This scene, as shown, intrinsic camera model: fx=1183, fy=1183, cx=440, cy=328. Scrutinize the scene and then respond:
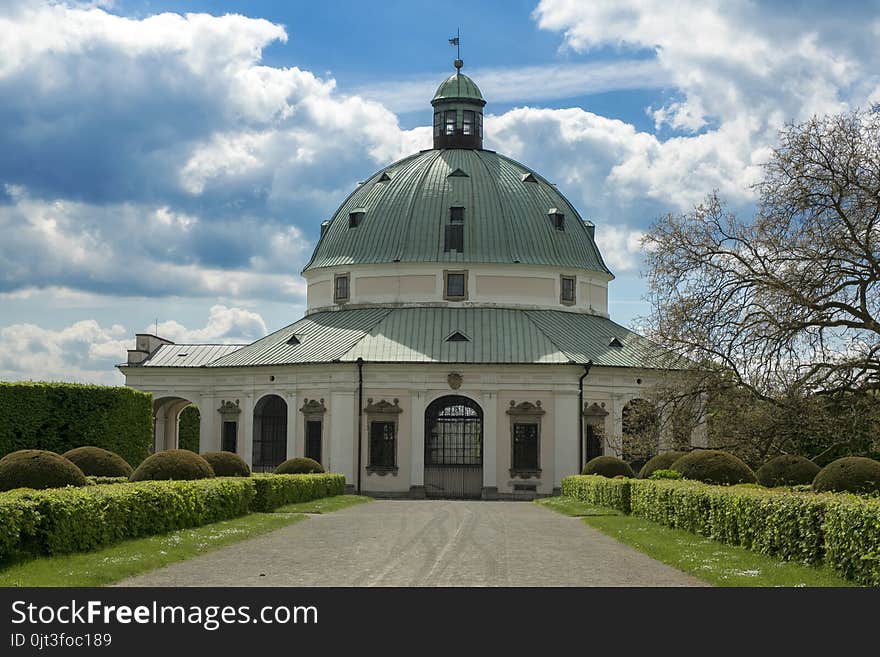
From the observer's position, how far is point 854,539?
17219 millimetres

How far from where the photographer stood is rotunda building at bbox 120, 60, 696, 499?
57.9m

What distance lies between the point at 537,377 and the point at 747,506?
3569 centimetres

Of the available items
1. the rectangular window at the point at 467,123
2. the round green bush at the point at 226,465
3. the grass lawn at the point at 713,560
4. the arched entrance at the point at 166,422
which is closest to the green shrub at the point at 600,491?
the grass lawn at the point at 713,560

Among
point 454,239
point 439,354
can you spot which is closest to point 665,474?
point 439,354

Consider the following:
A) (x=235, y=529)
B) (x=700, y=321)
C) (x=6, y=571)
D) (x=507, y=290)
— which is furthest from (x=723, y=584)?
(x=507, y=290)

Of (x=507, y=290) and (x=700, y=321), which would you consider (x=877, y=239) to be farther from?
(x=507, y=290)

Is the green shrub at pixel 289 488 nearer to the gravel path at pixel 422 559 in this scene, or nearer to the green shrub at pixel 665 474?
the gravel path at pixel 422 559

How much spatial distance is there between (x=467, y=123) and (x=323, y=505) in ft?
123

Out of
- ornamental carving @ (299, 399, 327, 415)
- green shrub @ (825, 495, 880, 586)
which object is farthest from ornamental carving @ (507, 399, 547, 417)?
green shrub @ (825, 495, 880, 586)

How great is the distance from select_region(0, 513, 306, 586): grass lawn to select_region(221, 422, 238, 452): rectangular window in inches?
1376

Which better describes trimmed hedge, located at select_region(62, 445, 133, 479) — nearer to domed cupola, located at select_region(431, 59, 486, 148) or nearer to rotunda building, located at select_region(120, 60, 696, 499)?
rotunda building, located at select_region(120, 60, 696, 499)

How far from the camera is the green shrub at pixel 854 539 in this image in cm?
1652

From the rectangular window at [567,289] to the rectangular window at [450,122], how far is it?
13.2m

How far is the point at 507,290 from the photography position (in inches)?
2522
